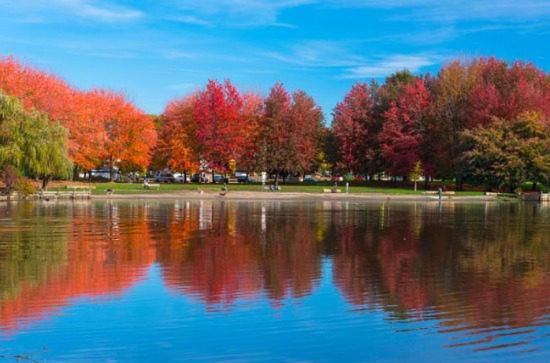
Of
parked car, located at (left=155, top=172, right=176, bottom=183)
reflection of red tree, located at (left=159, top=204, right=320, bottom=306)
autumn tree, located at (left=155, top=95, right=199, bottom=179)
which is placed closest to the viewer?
reflection of red tree, located at (left=159, top=204, right=320, bottom=306)

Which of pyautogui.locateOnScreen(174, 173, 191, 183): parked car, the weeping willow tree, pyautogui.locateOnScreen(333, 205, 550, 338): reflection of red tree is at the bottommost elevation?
pyautogui.locateOnScreen(333, 205, 550, 338): reflection of red tree

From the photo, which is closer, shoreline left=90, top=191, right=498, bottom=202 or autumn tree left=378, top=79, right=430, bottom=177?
shoreline left=90, top=191, right=498, bottom=202

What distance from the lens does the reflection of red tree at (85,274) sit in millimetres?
10656

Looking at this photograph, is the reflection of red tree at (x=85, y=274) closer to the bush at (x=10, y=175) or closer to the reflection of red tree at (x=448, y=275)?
the reflection of red tree at (x=448, y=275)

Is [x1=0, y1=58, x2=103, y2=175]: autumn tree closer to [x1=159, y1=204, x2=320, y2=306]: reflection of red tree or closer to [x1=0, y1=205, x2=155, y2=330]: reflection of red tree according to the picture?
[x1=159, y1=204, x2=320, y2=306]: reflection of red tree

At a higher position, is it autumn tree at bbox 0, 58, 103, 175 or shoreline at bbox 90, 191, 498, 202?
autumn tree at bbox 0, 58, 103, 175

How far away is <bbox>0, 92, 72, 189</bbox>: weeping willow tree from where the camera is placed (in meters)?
37.8

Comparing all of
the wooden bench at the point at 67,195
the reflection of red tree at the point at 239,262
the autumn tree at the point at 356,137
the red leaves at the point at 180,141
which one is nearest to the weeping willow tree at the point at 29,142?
the wooden bench at the point at 67,195

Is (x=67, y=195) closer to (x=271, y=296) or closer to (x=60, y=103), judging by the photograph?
(x=60, y=103)

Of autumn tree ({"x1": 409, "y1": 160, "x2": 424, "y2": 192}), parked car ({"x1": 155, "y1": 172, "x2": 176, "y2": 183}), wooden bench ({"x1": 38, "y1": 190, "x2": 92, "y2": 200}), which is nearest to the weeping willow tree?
wooden bench ({"x1": 38, "y1": 190, "x2": 92, "y2": 200})

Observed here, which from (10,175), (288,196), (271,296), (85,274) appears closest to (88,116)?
(288,196)

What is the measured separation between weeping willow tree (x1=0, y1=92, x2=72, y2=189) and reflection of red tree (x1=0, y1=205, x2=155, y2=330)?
17434 millimetres

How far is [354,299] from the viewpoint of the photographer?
11805mm

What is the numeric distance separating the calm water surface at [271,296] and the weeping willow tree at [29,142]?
15.8 metres
